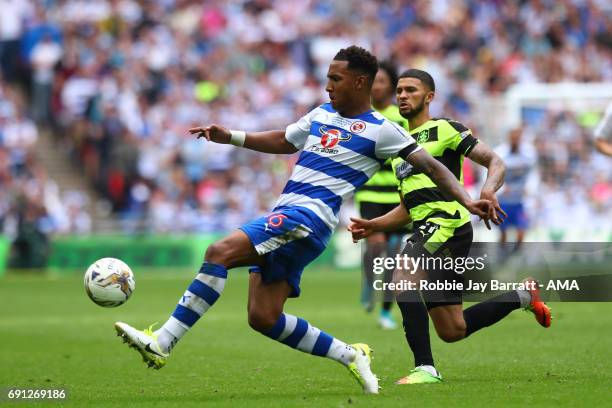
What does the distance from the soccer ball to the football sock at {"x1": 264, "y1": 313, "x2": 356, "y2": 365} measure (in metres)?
1.24

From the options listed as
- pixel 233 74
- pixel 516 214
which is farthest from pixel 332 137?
pixel 233 74

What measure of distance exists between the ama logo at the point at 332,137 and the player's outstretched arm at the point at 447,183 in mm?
481

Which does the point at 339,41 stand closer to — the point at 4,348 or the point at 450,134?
the point at 4,348

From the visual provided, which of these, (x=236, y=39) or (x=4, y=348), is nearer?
(x=4, y=348)

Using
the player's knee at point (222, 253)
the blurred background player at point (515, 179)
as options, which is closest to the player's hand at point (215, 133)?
the player's knee at point (222, 253)

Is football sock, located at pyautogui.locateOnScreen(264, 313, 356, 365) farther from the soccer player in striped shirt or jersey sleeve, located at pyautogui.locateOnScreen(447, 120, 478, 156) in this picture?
jersey sleeve, located at pyautogui.locateOnScreen(447, 120, 478, 156)

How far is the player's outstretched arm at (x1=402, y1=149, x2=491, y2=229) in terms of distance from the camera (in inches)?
312

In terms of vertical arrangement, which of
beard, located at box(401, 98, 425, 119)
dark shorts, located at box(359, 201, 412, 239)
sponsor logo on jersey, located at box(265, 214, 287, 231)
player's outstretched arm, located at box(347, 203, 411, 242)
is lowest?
A: dark shorts, located at box(359, 201, 412, 239)

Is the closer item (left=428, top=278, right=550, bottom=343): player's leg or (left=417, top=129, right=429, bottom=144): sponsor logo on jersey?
(left=428, top=278, right=550, bottom=343): player's leg

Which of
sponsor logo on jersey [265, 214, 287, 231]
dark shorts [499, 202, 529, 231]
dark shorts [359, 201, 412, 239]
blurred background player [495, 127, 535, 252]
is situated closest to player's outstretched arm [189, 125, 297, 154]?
sponsor logo on jersey [265, 214, 287, 231]

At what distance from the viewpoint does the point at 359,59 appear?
855cm

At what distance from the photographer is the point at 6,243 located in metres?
26.0

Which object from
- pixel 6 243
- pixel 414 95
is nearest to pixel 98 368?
pixel 414 95

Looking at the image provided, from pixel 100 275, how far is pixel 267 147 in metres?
1.56
